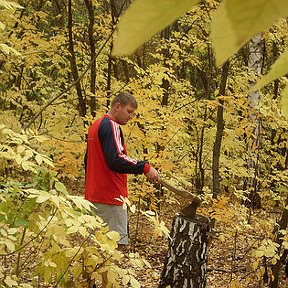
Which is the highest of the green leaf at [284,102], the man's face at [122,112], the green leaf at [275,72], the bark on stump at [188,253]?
the man's face at [122,112]

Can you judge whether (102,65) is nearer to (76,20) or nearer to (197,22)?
(197,22)

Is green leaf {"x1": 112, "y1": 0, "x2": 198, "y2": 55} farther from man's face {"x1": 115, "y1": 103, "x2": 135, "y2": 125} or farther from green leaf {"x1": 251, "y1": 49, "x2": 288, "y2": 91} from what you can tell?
man's face {"x1": 115, "y1": 103, "x2": 135, "y2": 125}

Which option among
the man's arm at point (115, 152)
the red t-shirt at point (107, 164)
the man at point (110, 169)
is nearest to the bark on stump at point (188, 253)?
the man at point (110, 169)

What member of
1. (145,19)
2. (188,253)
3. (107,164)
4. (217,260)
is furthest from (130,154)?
(145,19)

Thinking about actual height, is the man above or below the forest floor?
above

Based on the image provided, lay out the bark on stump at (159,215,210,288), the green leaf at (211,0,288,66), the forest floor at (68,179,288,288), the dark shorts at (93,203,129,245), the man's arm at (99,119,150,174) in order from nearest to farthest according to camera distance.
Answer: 1. the green leaf at (211,0,288,66)
2. the man's arm at (99,119,150,174)
3. the dark shorts at (93,203,129,245)
4. the bark on stump at (159,215,210,288)
5. the forest floor at (68,179,288,288)

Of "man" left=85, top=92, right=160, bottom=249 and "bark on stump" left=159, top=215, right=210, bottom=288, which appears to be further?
"bark on stump" left=159, top=215, right=210, bottom=288

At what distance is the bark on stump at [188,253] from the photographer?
4.08 m

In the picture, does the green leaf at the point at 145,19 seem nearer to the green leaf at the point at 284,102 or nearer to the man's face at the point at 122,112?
the green leaf at the point at 284,102

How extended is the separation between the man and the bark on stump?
2.73ft

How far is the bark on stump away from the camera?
408 cm

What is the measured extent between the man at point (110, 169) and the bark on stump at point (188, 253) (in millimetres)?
833

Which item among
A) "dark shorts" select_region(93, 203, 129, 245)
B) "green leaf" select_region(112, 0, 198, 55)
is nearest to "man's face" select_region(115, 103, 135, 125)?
"dark shorts" select_region(93, 203, 129, 245)

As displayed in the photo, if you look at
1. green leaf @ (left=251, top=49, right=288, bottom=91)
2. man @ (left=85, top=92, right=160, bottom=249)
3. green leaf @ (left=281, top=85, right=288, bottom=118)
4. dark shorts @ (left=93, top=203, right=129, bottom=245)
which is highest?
green leaf @ (left=251, top=49, right=288, bottom=91)
